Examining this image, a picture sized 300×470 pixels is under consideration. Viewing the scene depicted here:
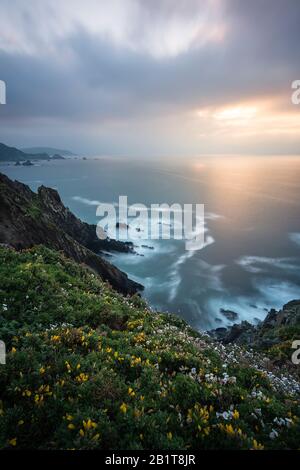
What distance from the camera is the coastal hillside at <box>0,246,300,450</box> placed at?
5191 millimetres

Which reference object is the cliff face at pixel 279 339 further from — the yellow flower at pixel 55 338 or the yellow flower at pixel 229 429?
the yellow flower at pixel 55 338

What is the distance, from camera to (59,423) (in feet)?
17.3

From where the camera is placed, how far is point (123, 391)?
6285mm

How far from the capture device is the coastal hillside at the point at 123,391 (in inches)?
204

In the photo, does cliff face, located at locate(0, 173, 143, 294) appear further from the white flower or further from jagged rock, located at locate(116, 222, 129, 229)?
jagged rock, located at locate(116, 222, 129, 229)

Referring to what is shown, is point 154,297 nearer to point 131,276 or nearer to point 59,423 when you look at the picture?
point 131,276

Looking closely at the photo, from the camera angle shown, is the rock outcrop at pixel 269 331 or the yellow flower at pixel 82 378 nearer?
the yellow flower at pixel 82 378

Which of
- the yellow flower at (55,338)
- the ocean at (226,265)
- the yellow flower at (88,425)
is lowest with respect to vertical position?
the ocean at (226,265)

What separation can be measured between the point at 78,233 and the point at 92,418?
55.8 metres

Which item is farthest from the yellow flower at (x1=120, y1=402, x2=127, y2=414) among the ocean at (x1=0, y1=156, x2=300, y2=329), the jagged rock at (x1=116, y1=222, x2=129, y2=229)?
the jagged rock at (x1=116, y1=222, x2=129, y2=229)

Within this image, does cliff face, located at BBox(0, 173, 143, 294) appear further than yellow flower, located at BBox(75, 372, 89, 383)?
Yes

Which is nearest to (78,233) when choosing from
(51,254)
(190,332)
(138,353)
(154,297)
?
(154,297)

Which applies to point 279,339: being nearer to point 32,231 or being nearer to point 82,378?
point 82,378

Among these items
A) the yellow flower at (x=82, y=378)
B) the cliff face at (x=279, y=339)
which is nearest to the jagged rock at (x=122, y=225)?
the cliff face at (x=279, y=339)
